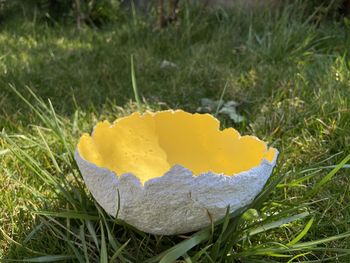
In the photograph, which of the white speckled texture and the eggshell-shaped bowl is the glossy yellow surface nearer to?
the eggshell-shaped bowl

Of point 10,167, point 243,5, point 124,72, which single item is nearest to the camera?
point 10,167

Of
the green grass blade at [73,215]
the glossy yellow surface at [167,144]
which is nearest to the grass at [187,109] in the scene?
the green grass blade at [73,215]

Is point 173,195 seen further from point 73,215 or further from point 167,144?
point 167,144

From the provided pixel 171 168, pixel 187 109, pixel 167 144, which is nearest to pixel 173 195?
pixel 171 168

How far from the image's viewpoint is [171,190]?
109 centimetres

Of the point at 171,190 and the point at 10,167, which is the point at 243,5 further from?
the point at 171,190

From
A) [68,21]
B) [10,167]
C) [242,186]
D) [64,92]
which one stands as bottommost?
[68,21]

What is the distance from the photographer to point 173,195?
109cm

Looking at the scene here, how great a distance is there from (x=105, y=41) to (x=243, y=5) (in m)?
0.91

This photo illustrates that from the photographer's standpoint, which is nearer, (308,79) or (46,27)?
(308,79)

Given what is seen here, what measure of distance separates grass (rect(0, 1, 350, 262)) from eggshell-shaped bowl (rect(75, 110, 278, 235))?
57mm

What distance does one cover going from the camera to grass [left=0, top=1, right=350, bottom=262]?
1.25 meters

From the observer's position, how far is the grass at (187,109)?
125 centimetres

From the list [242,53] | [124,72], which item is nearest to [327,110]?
[242,53]
